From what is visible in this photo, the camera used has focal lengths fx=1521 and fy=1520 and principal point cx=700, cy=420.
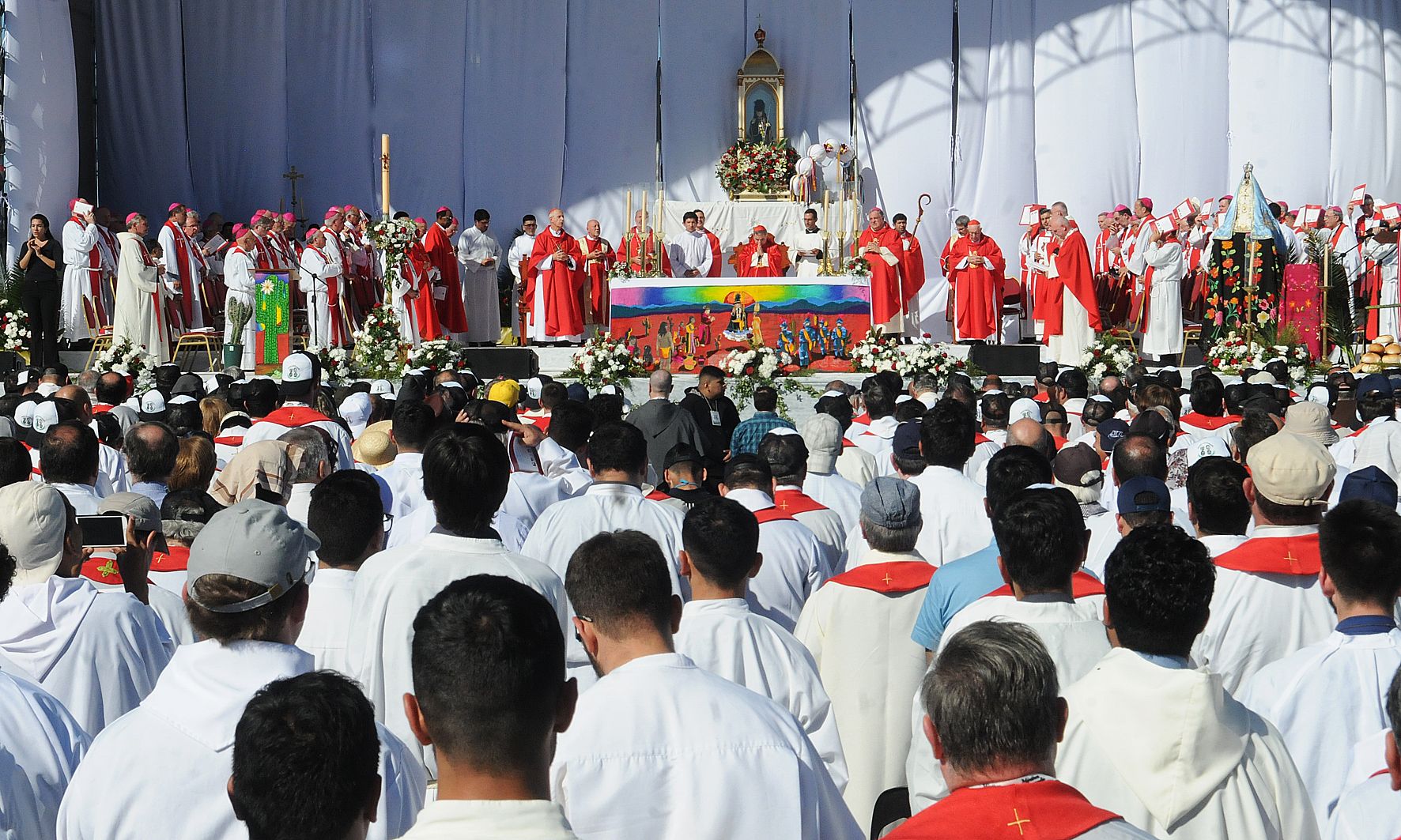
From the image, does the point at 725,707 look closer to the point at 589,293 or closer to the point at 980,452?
the point at 980,452

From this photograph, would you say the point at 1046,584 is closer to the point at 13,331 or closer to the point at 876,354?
the point at 876,354

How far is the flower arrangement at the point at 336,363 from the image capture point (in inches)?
538

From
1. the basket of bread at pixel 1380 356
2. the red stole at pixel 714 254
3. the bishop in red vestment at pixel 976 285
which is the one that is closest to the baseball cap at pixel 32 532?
the basket of bread at pixel 1380 356

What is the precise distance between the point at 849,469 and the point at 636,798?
3.93 metres

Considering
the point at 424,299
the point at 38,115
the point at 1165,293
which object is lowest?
the point at 1165,293

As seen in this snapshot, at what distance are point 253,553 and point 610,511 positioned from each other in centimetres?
182

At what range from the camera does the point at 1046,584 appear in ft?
11.0

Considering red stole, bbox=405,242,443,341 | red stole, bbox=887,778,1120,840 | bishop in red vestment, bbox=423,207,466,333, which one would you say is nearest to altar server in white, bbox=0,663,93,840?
red stole, bbox=887,778,1120,840

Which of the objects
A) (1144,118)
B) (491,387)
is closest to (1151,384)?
(491,387)

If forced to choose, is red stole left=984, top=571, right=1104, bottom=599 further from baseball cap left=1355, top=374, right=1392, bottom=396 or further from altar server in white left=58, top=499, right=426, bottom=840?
baseball cap left=1355, top=374, right=1392, bottom=396

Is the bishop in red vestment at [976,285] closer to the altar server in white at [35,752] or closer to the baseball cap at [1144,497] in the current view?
the baseball cap at [1144,497]

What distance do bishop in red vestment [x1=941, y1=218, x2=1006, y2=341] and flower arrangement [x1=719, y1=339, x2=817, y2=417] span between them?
4300 mm

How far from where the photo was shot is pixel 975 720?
7.00 ft

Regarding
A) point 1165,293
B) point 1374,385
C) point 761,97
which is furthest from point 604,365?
point 761,97
